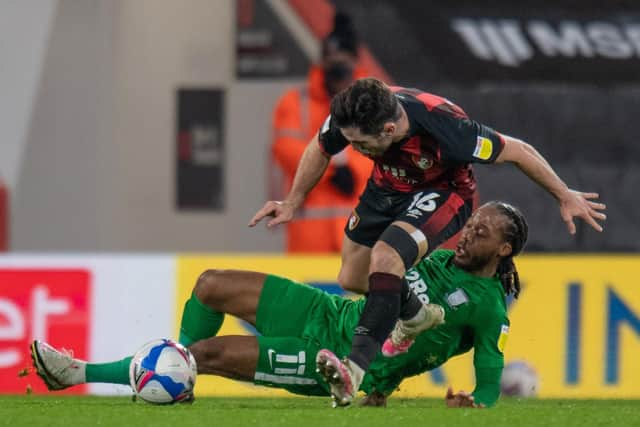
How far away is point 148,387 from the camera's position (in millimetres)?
7660

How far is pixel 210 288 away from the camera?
26.3 feet

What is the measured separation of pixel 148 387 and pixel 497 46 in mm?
5080

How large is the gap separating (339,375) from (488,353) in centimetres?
104

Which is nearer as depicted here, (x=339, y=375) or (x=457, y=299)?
(x=339, y=375)

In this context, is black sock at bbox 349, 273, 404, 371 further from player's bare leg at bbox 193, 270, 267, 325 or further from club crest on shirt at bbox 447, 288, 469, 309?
player's bare leg at bbox 193, 270, 267, 325

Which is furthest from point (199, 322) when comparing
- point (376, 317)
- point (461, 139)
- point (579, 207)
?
point (579, 207)

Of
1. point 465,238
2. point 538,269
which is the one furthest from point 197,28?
point 465,238

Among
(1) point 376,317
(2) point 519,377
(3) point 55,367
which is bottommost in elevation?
(2) point 519,377

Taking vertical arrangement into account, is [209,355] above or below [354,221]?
below

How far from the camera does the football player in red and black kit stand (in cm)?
749

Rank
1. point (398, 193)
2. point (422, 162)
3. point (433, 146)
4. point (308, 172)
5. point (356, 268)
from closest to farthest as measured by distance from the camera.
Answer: point (433, 146) < point (422, 162) < point (308, 172) < point (398, 193) < point (356, 268)

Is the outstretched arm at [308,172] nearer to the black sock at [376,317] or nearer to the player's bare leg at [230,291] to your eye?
the player's bare leg at [230,291]

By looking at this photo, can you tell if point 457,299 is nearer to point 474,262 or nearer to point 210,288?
point 474,262

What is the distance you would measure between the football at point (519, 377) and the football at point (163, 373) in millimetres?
3353
